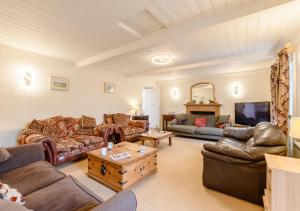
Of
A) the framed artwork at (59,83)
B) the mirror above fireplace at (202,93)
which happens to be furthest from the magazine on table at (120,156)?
the mirror above fireplace at (202,93)

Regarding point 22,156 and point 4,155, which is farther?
point 22,156

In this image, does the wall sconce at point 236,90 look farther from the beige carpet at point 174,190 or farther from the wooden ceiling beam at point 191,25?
the wooden ceiling beam at point 191,25

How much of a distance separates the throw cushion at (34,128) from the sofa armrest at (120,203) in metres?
3.08

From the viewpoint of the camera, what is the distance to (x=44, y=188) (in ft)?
4.74

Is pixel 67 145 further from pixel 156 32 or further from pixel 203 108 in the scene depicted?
pixel 203 108

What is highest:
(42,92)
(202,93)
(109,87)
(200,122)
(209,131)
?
(109,87)

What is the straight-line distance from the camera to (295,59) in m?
2.66

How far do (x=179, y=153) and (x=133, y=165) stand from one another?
1.80 metres

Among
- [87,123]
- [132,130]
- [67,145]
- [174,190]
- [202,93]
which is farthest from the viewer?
[202,93]

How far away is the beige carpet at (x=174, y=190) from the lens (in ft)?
6.12

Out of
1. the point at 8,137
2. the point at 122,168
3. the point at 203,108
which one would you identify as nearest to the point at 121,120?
the point at 8,137

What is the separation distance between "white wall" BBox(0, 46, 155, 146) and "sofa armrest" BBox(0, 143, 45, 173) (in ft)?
6.51

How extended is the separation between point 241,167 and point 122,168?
153 centimetres

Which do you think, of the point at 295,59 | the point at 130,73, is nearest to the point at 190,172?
the point at 295,59
